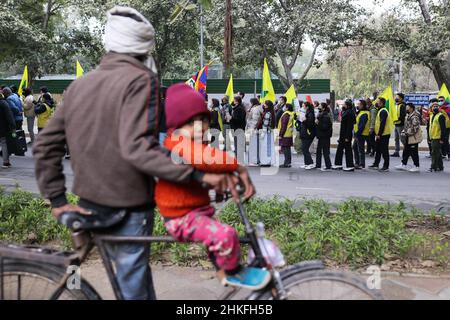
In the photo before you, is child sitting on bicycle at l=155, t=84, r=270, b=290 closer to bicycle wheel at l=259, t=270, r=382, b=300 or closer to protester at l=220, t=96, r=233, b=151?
bicycle wheel at l=259, t=270, r=382, b=300

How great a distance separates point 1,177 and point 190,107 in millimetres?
8695

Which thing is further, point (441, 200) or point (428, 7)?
point (428, 7)

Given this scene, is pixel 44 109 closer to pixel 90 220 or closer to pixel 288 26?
pixel 90 220

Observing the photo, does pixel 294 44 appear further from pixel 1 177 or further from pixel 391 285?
pixel 391 285

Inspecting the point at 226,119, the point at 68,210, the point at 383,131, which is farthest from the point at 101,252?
the point at 226,119

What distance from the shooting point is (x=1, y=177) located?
32.6 ft

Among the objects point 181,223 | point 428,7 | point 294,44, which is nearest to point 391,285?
point 181,223

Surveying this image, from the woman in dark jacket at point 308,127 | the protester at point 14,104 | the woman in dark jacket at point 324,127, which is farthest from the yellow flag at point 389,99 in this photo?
the protester at point 14,104

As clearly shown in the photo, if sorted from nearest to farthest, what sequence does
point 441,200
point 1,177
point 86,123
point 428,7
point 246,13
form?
point 86,123 → point 441,200 → point 1,177 → point 428,7 → point 246,13

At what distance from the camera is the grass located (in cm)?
448

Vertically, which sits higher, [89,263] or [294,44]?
[294,44]

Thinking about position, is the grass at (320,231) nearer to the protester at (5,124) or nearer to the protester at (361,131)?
the protester at (5,124)

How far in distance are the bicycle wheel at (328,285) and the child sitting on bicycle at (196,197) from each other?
0.47ft

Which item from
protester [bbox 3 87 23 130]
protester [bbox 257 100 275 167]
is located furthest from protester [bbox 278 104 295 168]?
protester [bbox 3 87 23 130]
